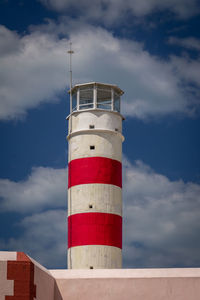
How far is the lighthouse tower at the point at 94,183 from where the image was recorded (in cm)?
2358

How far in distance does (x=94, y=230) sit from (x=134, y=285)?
6082mm

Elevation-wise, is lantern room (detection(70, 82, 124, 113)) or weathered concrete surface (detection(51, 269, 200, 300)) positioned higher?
lantern room (detection(70, 82, 124, 113))

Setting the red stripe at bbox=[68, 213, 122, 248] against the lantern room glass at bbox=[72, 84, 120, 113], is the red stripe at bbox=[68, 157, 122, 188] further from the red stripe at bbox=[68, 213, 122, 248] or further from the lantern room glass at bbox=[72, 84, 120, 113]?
the lantern room glass at bbox=[72, 84, 120, 113]

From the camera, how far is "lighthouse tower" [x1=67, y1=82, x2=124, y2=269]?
928 inches

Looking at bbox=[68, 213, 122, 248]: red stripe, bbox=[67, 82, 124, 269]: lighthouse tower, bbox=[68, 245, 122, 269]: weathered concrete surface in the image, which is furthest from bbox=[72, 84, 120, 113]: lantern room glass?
bbox=[68, 245, 122, 269]: weathered concrete surface

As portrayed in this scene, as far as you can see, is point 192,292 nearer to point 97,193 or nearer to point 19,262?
point 19,262

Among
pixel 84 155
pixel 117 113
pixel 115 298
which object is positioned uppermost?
pixel 117 113

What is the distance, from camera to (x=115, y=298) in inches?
694

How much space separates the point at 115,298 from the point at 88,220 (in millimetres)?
6411

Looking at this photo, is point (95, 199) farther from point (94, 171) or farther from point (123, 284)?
point (123, 284)

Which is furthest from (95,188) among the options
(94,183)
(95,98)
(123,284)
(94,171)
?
(123,284)

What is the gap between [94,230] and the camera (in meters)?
23.6

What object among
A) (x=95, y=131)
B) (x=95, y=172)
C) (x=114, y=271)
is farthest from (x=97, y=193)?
(x=114, y=271)

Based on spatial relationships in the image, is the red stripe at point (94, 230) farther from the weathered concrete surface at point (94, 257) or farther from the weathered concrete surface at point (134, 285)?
the weathered concrete surface at point (134, 285)
